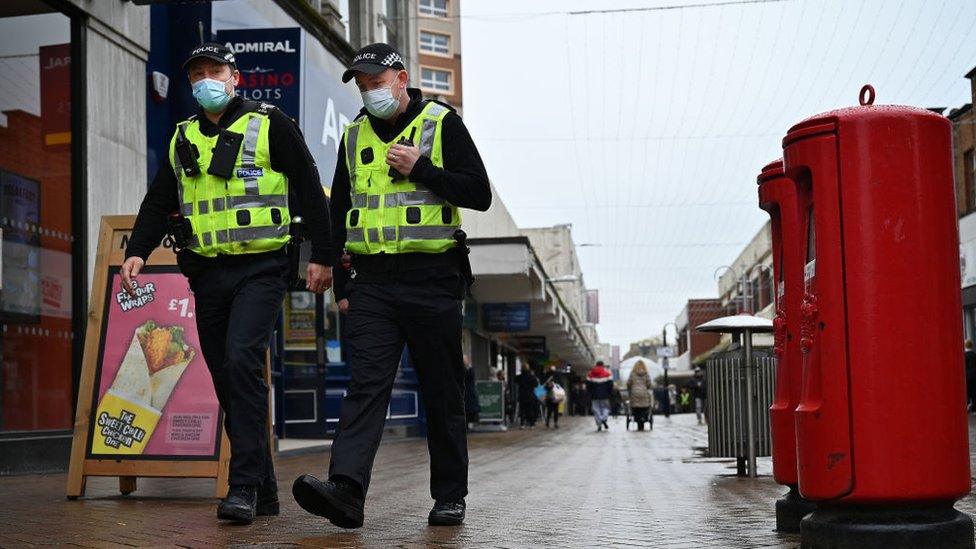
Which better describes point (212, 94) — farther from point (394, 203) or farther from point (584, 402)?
point (584, 402)

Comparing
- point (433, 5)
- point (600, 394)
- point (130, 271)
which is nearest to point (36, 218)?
point (130, 271)

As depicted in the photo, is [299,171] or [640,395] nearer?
[299,171]

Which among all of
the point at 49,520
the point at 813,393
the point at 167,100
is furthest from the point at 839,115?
the point at 167,100

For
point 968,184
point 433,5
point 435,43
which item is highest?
point 433,5

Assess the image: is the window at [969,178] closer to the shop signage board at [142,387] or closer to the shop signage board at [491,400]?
the shop signage board at [491,400]

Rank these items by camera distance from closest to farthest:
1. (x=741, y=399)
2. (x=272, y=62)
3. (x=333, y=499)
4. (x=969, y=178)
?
(x=333, y=499) < (x=741, y=399) < (x=272, y=62) < (x=969, y=178)

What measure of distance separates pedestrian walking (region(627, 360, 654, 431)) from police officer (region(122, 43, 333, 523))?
23.8 metres

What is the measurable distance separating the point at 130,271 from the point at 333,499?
1.63 meters

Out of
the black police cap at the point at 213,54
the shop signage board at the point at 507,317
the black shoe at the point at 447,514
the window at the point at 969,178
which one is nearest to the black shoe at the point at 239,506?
the black shoe at the point at 447,514

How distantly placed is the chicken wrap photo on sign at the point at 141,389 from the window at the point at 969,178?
3363 centimetres

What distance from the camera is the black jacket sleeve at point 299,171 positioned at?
5.76 metres

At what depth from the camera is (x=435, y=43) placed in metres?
93.9

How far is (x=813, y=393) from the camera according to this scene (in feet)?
14.0

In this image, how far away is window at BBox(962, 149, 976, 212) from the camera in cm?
3734
